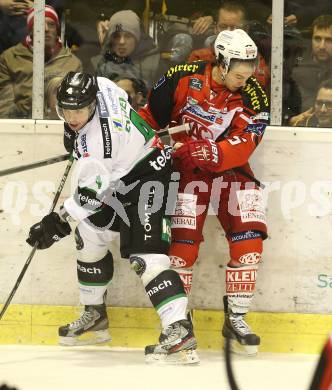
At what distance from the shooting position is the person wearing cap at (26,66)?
458cm

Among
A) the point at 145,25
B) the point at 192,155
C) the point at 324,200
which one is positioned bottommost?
the point at 324,200

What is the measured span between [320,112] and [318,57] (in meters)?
0.27

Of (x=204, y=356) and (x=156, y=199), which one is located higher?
(x=156, y=199)

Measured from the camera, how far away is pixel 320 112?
181 inches

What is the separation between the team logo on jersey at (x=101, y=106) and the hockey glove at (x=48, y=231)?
491mm

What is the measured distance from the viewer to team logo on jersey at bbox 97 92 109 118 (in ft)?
13.2

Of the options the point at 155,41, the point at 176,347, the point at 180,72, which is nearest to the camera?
the point at 176,347

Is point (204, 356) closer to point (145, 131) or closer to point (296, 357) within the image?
point (296, 357)

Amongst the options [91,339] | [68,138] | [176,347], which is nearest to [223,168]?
[68,138]

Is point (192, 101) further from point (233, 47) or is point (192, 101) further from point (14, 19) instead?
point (14, 19)

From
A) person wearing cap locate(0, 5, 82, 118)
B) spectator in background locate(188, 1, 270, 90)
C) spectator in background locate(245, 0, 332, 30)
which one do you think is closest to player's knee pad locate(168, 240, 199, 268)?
spectator in background locate(188, 1, 270, 90)

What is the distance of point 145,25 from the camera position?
4562 mm

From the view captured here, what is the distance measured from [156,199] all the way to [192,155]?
0.26 metres

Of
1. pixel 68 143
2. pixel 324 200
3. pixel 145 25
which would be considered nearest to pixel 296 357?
pixel 324 200
